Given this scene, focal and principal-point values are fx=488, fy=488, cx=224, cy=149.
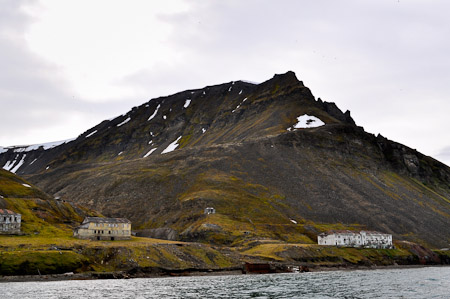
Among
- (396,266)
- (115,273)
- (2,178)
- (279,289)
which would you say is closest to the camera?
(279,289)

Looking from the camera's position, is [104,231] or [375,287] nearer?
[375,287]

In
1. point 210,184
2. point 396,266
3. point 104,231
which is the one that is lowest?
point 396,266

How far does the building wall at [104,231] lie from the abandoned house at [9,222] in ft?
48.7

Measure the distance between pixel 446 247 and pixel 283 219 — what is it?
61.0m

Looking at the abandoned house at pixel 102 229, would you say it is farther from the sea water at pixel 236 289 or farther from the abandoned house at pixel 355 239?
the abandoned house at pixel 355 239

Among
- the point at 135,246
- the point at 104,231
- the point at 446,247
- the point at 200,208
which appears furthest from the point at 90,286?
the point at 446,247

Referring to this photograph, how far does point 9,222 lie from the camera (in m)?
125

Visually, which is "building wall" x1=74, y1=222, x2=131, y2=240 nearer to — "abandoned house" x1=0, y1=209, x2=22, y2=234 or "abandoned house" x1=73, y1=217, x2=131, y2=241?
"abandoned house" x1=73, y1=217, x2=131, y2=241

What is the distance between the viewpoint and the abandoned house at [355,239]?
504 feet

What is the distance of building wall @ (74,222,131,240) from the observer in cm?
13096

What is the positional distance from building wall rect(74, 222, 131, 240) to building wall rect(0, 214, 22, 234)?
48.3 ft

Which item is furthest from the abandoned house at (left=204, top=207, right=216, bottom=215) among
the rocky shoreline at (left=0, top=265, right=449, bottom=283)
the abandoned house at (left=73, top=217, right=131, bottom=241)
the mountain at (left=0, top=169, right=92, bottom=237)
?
the rocky shoreline at (left=0, top=265, right=449, bottom=283)

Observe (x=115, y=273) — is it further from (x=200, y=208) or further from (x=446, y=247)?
(x=446, y=247)

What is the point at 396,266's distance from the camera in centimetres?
15138
